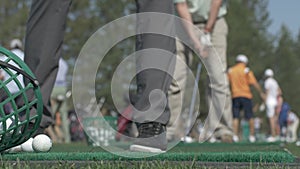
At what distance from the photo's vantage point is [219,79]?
8961 mm

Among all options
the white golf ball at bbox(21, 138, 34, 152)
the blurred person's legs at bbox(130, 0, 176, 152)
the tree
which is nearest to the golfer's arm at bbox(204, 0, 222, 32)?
the blurred person's legs at bbox(130, 0, 176, 152)

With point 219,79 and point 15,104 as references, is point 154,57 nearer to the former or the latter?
point 15,104

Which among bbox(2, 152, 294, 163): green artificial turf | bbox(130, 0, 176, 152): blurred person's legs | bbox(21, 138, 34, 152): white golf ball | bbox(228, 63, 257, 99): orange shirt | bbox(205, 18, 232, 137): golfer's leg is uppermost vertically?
bbox(228, 63, 257, 99): orange shirt

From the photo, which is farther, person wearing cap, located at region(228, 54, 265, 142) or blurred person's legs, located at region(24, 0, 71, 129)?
person wearing cap, located at region(228, 54, 265, 142)

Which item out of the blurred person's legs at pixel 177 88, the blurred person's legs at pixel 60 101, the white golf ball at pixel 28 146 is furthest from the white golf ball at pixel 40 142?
the blurred person's legs at pixel 60 101

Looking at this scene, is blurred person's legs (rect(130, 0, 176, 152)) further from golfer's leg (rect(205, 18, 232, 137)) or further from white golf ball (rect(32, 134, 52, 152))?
golfer's leg (rect(205, 18, 232, 137))

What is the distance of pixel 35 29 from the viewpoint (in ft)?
14.7

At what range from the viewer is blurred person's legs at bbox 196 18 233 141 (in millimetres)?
8898

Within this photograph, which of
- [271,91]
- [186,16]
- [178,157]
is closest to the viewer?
[178,157]

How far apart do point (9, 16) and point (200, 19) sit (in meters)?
32.1

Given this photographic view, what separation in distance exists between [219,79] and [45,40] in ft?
15.4

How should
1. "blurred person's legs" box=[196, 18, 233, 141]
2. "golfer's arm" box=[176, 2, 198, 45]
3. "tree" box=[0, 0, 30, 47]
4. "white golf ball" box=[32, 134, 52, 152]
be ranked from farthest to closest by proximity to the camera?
"tree" box=[0, 0, 30, 47]
"blurred person's legs" box=[196, 18, 233, 141]
"golfer's arm" box=[176, 2, 198, 45]
"white golf ball" box=[32, 134, 52, 152]

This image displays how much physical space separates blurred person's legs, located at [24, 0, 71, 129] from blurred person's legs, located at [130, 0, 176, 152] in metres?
0.48

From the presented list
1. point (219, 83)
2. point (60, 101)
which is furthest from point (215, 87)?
point (60, 101)
